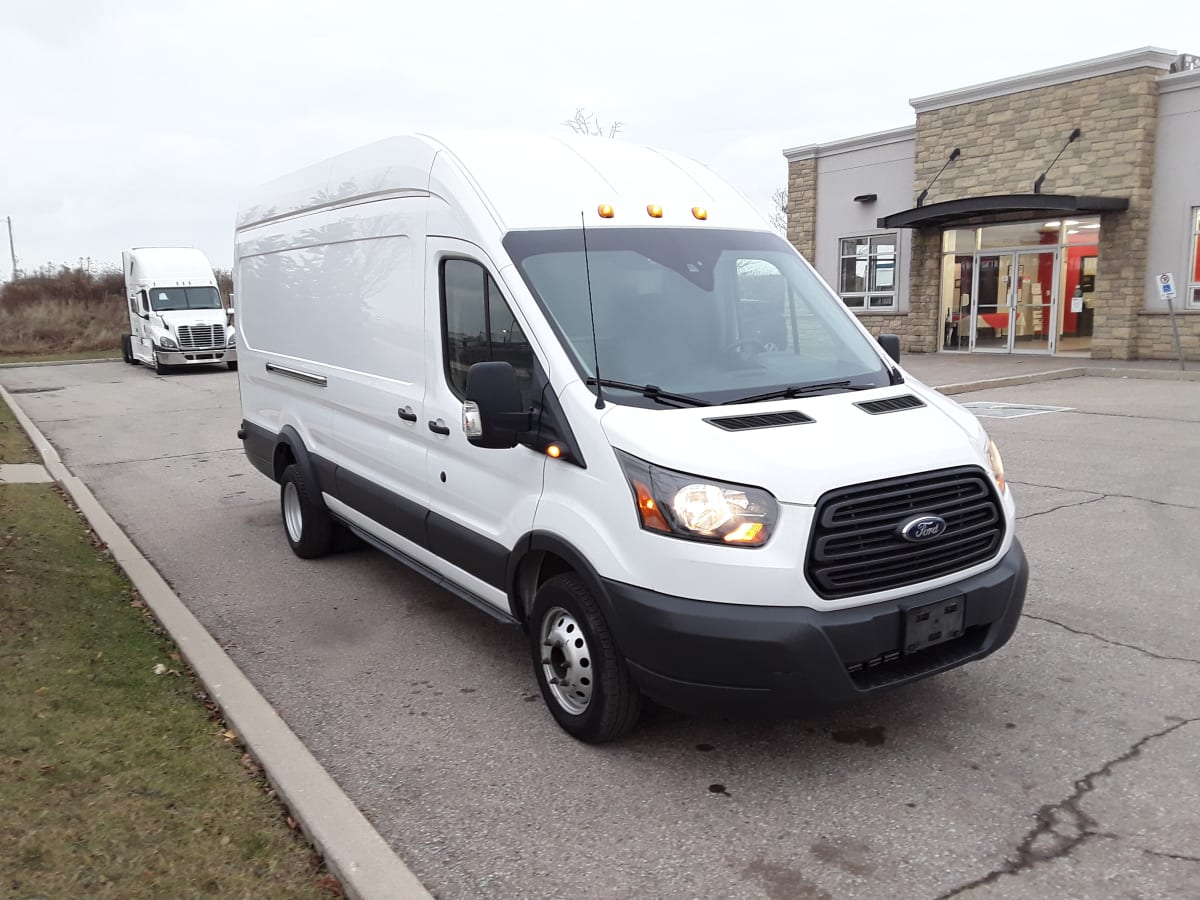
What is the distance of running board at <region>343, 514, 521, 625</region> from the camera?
14.6 feet

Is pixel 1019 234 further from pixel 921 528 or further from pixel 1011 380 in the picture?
pixel 921 528

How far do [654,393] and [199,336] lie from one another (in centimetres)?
2480

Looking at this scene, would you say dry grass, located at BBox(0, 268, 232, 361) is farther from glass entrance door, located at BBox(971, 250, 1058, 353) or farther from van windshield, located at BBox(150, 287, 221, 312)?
glass entrance door, located at BBox(971, 250, 1058, 353)

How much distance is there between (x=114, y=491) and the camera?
9523 mm

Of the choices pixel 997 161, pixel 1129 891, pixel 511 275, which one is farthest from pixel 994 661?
pixel 997 161

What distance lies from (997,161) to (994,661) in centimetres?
2001

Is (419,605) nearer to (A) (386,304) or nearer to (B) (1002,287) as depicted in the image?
(A) (386,304)

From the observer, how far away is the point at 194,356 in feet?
84.4

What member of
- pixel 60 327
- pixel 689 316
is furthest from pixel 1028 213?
pixel 60 327

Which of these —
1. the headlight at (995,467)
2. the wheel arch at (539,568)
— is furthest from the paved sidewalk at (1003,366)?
the wheel arch at (539,568)

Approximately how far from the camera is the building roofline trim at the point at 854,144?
24062 mm

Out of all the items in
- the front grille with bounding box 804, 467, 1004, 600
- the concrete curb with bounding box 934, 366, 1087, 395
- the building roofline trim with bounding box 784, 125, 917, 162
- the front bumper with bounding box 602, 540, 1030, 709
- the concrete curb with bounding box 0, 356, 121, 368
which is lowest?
the concrete curb with bounding box 0, 356, 121, 368

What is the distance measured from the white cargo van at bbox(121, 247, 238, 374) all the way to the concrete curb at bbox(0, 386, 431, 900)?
21367 mm

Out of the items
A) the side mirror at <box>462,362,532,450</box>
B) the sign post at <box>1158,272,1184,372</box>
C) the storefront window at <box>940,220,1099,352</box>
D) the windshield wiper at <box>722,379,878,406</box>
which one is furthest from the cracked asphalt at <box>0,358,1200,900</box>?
the storefront window at <box>940,220,1099,352</box>
